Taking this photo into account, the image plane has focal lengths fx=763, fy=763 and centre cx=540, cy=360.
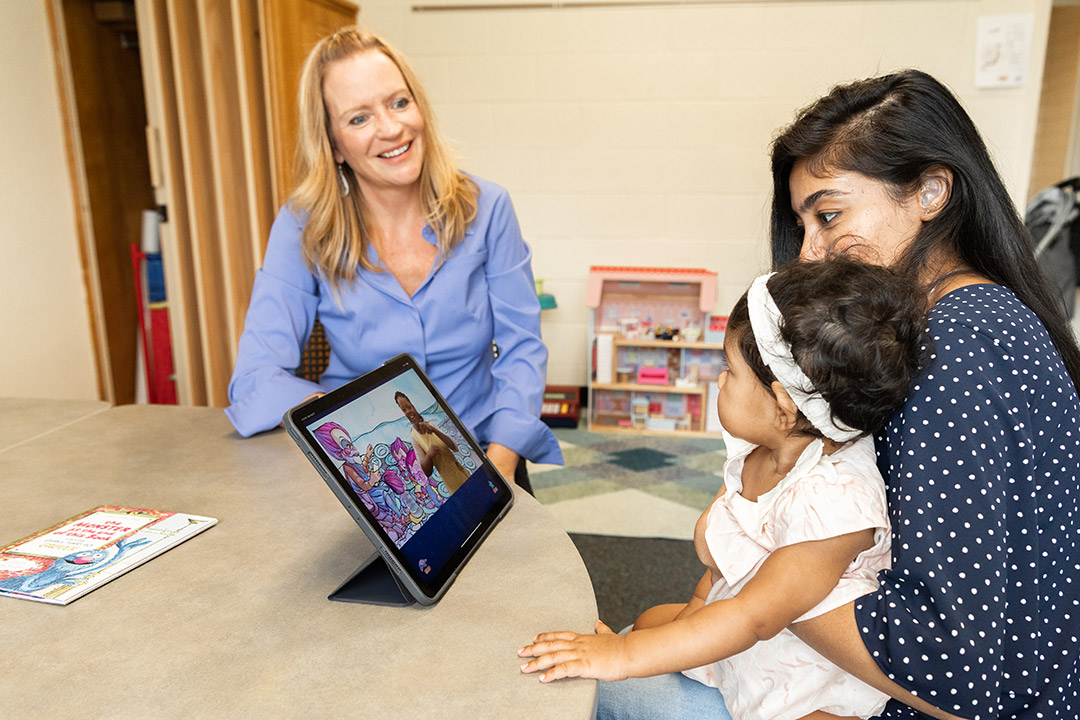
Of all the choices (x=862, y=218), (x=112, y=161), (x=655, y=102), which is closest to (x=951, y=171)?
(x=862, y=218)

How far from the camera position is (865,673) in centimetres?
78

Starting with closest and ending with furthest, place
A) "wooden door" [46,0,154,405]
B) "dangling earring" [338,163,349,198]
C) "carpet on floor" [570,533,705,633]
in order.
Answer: "dangling earring" [338,163,349,198] → "carpet on floor" [570,533,705,633] → "wooden door" [46,0,154,405]

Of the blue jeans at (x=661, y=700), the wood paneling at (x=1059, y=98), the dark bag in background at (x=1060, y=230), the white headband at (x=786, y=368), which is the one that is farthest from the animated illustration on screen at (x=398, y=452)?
the wood paneling at (x=1059, y=98)

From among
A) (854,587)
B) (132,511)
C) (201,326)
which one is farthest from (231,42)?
(854,587)

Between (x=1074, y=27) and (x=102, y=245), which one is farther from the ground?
(x=1074, y=27)

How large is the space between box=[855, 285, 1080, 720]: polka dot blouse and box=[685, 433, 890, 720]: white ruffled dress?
1.3 inches

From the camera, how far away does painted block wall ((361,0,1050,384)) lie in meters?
3.42

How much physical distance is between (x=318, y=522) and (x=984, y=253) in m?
0.91

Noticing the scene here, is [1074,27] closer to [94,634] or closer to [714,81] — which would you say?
[714,81]

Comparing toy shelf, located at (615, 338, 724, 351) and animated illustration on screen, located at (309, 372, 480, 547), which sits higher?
animated illustration on screen, located at (309, 372, 480, 547)

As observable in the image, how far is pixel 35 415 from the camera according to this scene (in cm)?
154

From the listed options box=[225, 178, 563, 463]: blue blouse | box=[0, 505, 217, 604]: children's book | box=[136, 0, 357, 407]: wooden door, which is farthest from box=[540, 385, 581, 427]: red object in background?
box=[0, 505, 217, 604]: children's book

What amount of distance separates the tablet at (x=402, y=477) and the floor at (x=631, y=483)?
1608 millimetres

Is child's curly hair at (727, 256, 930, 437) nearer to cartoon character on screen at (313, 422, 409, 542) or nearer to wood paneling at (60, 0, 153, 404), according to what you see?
cartoon character on screen at (313, 422, 409, 542)
